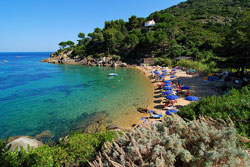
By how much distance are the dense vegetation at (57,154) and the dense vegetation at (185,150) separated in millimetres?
1516

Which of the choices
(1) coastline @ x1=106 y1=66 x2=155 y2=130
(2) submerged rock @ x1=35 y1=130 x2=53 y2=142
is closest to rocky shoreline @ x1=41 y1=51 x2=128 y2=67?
(1) coastline @ x1=106 y1=66 x2=155 y2=130

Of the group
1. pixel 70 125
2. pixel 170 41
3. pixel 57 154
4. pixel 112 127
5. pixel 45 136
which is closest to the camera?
pixel 57 154

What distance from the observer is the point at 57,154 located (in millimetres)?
4598

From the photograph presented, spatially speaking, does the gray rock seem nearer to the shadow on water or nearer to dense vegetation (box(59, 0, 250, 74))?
the shadow on water

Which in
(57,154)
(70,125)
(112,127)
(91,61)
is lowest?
(70,125)

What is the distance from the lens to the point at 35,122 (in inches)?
531

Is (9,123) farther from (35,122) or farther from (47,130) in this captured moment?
(47,130)

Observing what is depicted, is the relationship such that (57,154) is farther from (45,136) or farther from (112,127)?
(45,136)

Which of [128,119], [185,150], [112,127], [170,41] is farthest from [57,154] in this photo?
[170,41]

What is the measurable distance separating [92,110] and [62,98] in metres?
7.75

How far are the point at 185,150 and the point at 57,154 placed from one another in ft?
14.6

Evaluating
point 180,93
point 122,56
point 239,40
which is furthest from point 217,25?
point 180,93

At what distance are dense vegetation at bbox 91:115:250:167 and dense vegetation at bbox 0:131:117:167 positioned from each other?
1516 millimetres

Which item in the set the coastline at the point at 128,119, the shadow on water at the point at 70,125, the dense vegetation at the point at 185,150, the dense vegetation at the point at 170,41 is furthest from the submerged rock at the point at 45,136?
the dense vegetation at the point at 170,41
